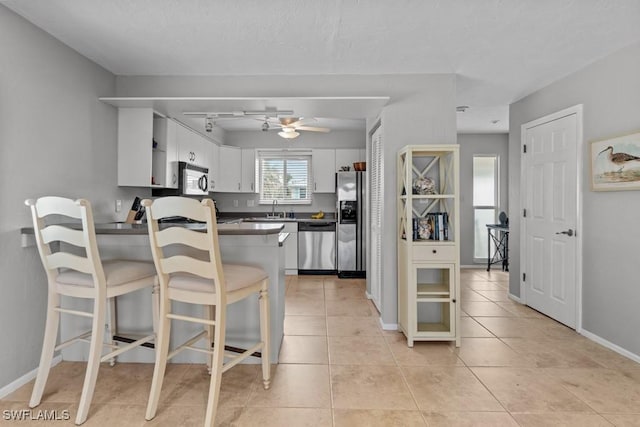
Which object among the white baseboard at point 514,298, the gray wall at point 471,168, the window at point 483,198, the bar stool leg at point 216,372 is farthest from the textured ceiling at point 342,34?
the window at point 483,198

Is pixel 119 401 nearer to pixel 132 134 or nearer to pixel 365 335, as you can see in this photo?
pixel 365 335

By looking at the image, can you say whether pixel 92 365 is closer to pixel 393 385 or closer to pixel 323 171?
pixel 393 385

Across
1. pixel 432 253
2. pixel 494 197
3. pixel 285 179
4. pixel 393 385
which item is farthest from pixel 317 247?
pixel 393 385

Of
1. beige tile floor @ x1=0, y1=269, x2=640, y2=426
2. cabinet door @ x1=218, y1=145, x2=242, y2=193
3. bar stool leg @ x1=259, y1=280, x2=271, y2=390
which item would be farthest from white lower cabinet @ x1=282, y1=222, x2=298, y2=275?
bar stool leg @ x1=259, y1=280, x2=271, y2=390

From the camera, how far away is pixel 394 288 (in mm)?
3314

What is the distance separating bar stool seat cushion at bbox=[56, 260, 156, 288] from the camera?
2.04 m

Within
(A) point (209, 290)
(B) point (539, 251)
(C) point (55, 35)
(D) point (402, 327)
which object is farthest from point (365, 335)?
(C) point (55, 35)

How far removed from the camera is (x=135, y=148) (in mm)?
3268

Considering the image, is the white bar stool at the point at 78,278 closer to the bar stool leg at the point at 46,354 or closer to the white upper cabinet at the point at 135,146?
the bar stool leg at the point at 46,354

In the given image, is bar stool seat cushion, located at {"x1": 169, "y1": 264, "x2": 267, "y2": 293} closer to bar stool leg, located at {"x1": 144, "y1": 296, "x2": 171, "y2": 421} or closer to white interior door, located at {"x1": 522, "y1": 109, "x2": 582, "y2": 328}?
bar stool leg, located at {"x1": 144, "y1": 296, "x2": 171, "y2": 421}

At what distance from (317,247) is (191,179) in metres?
2.30

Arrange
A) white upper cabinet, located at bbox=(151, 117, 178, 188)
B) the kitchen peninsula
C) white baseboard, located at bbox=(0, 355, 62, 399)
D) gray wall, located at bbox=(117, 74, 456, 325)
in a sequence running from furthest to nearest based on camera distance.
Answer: white upper cabinet, located at bbox=(151, 117, 178, 188) < gray wall, located at bbox=(117, 74, 456, 325) < the kitchen peninsula < white baseboard, located at bbox=(0, 355, 62, 399)

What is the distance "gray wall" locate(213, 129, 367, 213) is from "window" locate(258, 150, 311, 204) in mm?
149

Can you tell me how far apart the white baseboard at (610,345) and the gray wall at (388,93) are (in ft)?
5.47
